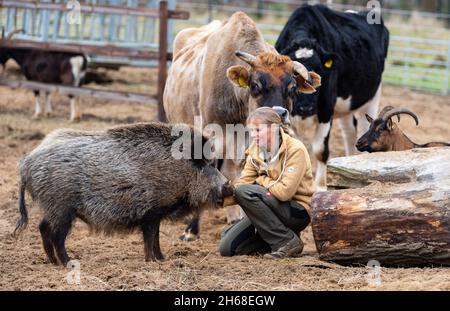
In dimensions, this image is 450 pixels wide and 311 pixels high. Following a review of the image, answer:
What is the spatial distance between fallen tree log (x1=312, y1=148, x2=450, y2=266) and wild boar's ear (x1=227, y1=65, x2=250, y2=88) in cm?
176

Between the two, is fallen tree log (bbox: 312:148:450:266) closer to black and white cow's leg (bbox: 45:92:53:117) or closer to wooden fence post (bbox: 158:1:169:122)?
wooden fence post (bbox: 158:1:169:122)

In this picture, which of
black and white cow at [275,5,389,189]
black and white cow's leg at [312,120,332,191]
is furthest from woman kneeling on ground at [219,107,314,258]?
black and white cow's leg at [312,120,332,191]

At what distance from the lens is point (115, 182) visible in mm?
6250

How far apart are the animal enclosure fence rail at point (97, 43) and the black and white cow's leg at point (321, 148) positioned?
138 inches

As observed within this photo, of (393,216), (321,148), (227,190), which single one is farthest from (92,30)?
(393,216)

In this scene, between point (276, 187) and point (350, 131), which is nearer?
point (276, 187)

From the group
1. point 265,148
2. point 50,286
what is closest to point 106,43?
point 265,148

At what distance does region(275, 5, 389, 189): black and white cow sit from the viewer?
30.3ft

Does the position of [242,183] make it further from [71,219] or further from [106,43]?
[106,43]

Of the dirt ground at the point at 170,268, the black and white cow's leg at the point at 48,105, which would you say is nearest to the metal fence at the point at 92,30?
the black and white cow's leg at the point at 48,105

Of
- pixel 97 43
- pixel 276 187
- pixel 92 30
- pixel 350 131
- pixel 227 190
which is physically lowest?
pixel 350 131

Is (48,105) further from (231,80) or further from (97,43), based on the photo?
(231,80)

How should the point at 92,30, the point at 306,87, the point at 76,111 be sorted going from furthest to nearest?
the point at 92,30
the point at 76,111
the point at 306,87

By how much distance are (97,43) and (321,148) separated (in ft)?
22.0
